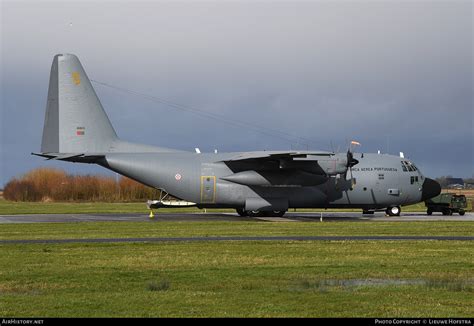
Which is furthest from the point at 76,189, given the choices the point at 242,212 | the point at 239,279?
the point at 239,279

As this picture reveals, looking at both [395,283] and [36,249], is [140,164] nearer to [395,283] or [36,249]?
[36,249]

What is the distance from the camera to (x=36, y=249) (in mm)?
24203

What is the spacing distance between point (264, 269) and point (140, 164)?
25.5 meters

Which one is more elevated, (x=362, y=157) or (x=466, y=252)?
(x=362, y=157)

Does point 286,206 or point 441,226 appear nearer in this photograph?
→ point 441,226

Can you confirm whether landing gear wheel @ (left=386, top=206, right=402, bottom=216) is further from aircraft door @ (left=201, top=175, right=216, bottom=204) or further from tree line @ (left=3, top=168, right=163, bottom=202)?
tree line @ (left=3, top=168, right=163, bottom=202)

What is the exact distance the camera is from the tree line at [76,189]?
97750 mm

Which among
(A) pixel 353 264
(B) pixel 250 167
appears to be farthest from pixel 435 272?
(B) pixel 250 167

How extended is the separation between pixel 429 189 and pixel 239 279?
114 feet

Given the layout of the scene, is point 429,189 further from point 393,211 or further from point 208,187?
point 208,187

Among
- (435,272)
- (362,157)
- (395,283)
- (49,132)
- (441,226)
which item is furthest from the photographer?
(362,157)

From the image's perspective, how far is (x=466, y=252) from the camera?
2358 cm

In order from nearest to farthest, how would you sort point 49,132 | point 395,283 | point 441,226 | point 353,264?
point 395,283 < point 353,264 < point 441,226 < point 49,132

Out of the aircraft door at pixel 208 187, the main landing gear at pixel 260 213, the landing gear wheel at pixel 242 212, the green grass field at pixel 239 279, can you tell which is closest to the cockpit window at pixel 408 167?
the main landing gear at pixel 260 213
